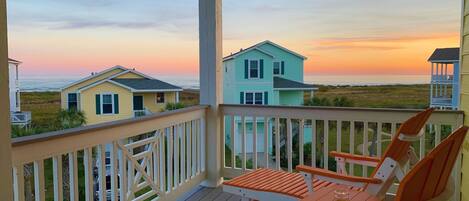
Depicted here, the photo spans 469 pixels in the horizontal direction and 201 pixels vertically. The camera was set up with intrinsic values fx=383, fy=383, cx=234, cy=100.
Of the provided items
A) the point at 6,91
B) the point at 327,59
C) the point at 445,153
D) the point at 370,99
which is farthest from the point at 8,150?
the point at 327,59

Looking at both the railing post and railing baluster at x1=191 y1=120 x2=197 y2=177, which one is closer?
the railing post

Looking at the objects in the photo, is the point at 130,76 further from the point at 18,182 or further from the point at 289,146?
the point at 289,146

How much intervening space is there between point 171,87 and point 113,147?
88 centimetres

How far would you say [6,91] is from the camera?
1809 millimetres

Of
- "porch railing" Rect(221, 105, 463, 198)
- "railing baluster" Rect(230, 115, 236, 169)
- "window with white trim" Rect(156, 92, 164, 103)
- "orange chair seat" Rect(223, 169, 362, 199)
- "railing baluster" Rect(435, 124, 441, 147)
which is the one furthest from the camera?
"railing baluster" Rect(230, 115, 236, 169)

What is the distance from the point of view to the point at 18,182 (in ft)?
6.79

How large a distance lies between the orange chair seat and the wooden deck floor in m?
0.72

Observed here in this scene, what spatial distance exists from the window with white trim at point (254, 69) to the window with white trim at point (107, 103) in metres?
1.70

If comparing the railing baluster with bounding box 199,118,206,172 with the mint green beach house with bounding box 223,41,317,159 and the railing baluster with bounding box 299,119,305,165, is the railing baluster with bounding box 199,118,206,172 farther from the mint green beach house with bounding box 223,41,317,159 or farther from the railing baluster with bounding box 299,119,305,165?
the railing baluster with bounding box 299,119,305,165

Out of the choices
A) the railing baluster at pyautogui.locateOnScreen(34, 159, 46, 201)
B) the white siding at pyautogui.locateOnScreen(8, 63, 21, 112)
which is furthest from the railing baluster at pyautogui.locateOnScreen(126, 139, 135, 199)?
the white siding at pyautogui.locateOnScreen(8, 63, 21, 112)

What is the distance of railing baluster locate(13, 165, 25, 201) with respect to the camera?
6.71 ft

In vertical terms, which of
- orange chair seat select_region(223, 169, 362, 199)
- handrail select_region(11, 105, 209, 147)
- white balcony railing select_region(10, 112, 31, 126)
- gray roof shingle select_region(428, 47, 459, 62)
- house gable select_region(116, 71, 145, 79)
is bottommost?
orange chair seat select_region(223, 169, 362, 199)

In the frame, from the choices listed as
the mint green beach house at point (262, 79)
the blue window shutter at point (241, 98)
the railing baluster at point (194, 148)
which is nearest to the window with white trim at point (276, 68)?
the mint green beach house at point (262, 79)

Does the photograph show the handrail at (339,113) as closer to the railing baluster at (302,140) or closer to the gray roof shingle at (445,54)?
the railing baluster at (302,140)
